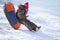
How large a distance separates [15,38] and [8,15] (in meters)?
1.43

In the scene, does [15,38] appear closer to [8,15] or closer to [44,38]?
[44,38]

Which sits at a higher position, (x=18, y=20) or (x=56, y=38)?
(x=18, y=20)

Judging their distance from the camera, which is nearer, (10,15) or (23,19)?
(10,15)

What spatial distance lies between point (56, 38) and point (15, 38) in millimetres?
1405

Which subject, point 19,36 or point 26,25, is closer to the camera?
point 19,36

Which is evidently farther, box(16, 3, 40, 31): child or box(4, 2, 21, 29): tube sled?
box(16, 3, 40, 31): child

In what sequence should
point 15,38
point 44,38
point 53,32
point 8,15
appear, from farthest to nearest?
point 53,32 → point 8,15 → point 44,38 → point 15,38

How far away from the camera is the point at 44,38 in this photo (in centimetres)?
598

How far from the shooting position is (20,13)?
690cm

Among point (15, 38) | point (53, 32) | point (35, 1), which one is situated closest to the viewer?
point (15, 38)

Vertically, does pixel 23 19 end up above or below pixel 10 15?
below

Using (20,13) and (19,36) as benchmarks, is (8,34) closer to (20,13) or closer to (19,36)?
(19,36)

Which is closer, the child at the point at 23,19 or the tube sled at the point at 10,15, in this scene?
the tube sled at the point at 10,15

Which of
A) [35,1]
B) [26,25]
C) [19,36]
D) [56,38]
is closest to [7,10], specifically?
[26,25]
